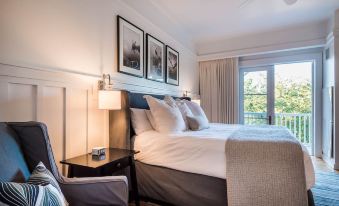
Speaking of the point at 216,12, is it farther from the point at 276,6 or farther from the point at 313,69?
the point at 313,69

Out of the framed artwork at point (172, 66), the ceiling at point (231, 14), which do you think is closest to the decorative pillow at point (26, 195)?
the ceiling at point (231, 14)

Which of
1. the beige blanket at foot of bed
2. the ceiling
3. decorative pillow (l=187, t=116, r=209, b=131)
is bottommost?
the beige blanket at foot of bed

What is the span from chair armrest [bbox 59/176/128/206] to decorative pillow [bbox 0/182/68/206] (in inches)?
9.2

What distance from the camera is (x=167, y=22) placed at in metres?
3.55

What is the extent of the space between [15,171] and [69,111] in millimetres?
879

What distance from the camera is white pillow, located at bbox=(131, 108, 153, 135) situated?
88.3 inches

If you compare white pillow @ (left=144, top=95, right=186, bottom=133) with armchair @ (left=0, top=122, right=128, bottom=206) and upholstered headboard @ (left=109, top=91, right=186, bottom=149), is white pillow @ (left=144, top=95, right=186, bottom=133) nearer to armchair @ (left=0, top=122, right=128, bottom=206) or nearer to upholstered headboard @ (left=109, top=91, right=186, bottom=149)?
upholstered headboard @ (left=109, top=91, right=186, bottom=149)

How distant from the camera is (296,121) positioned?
4.62 meters

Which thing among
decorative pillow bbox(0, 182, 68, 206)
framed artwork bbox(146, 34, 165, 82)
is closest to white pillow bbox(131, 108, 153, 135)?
framed artwork bbox(146, 34, 165, 82)

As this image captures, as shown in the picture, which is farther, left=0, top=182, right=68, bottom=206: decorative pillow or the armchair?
the armchair

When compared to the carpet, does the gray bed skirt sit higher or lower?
higher

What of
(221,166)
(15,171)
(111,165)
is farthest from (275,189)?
(15,171)

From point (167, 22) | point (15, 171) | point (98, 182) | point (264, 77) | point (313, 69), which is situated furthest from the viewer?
point (264, 77)

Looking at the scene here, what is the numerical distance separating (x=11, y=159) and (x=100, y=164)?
0.64m
